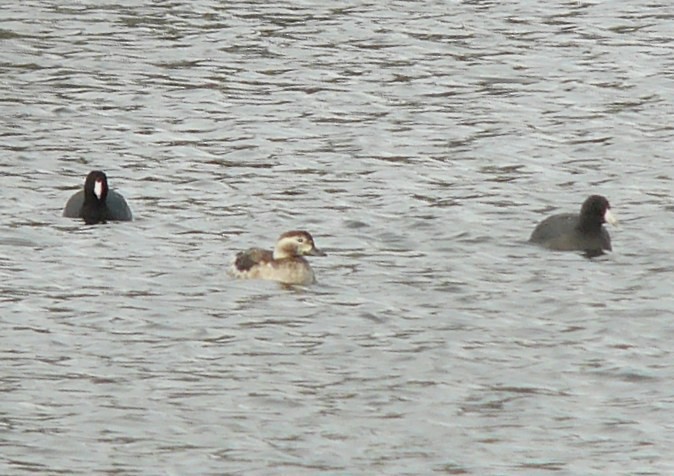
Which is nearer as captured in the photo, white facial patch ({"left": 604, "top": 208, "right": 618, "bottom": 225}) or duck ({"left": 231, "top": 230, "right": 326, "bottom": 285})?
duck ({"left": 231, "top": 230, "right": 326, "bottom": 285})

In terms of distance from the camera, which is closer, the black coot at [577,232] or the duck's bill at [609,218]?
the black coot at [577,232]

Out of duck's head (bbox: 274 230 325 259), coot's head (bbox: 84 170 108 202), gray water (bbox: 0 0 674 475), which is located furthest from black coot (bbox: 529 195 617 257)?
coot's head (bbox: 84 170 108 202)

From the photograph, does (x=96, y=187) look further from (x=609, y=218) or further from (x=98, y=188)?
(x=609, y=218)

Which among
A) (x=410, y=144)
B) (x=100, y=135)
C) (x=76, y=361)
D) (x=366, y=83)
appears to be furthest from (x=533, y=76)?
(x=76, y=361)

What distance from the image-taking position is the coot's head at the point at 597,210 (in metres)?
19.2

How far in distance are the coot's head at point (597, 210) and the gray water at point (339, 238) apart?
0.31m

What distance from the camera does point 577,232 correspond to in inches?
747

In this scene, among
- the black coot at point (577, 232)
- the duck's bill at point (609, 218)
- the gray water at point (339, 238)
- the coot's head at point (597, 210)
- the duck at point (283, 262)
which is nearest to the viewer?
the gray water at point (339, 238)

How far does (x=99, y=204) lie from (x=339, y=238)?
2.39 metres

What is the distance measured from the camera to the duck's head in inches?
699

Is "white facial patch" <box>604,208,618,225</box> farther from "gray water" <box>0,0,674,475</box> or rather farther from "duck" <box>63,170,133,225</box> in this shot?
"duck" <box>63,170,133,225</box>

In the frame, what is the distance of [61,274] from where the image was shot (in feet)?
58.2

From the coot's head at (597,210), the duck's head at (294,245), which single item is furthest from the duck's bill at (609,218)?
the duck's head at (294,245)

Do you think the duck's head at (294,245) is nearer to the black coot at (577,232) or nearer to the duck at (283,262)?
the duck at (283,262)
